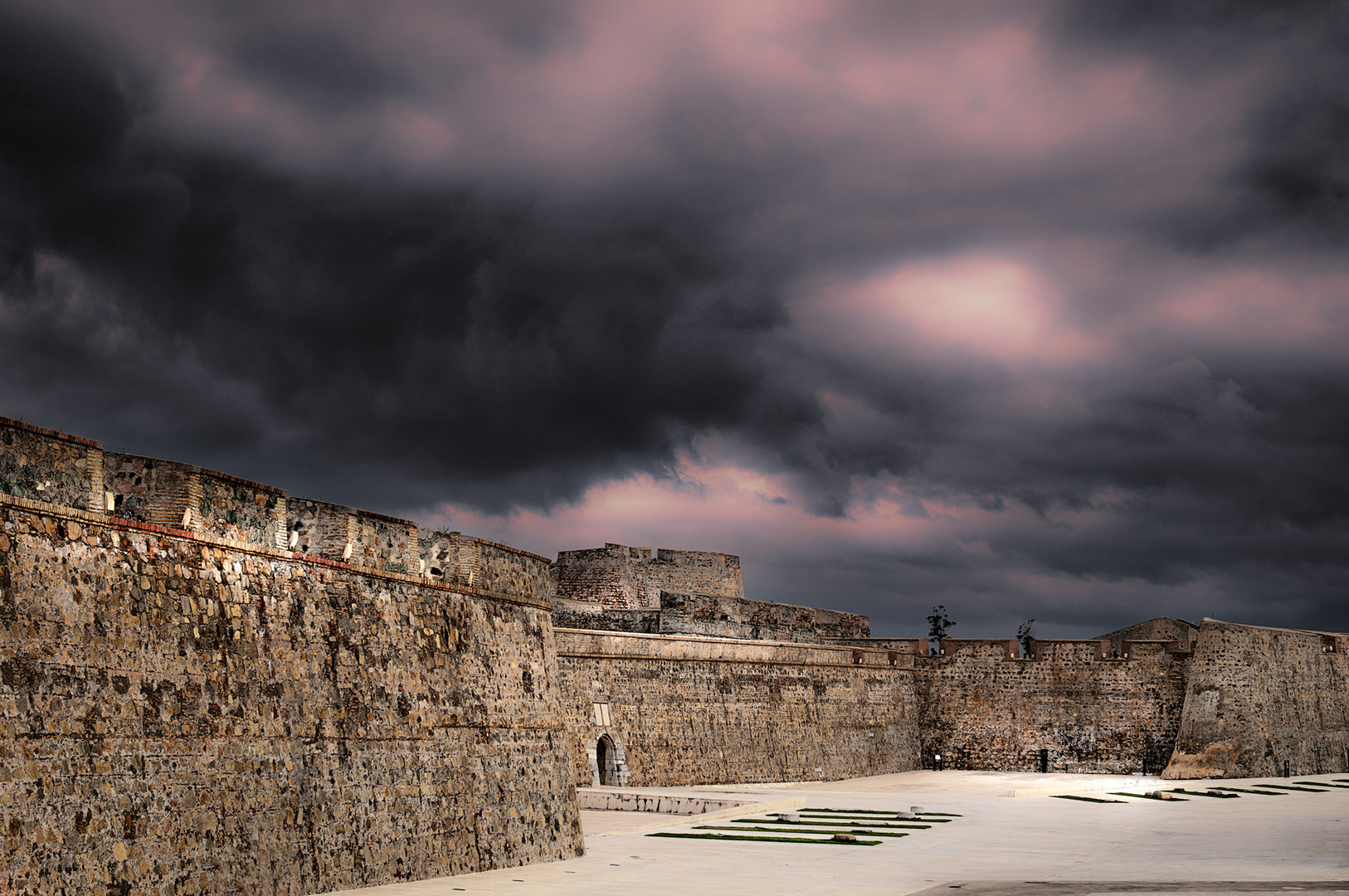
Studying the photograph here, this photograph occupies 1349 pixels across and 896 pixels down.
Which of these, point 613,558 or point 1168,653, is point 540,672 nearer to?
point 613,558

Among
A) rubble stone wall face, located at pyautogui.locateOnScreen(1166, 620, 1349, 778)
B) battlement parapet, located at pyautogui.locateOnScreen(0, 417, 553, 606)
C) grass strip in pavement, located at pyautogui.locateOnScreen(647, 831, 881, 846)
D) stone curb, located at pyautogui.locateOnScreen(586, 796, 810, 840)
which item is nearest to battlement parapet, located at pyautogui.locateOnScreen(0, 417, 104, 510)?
battlement parapet, located at pyautogui.locateOnScreen(0, 417, 553, 606)

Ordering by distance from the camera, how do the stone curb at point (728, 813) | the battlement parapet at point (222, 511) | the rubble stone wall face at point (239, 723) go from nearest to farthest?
1. the rubble stone wall face at point (239, 723)
2. the battlement parapet at point (222, 511)
3. the stone curb at point (728, 813)

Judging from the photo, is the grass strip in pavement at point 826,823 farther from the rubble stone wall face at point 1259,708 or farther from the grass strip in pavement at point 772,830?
the rubble stone wall face at point 1259,708

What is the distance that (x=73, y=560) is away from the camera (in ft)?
31.3

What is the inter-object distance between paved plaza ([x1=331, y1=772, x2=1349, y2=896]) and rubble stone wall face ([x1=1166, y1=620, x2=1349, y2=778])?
6091 millimetres

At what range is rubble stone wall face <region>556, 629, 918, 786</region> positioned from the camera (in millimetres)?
27219

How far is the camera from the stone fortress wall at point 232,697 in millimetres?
9023

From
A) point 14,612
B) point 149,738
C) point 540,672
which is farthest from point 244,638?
point 540,672

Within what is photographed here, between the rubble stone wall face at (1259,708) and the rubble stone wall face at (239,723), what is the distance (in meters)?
26.5

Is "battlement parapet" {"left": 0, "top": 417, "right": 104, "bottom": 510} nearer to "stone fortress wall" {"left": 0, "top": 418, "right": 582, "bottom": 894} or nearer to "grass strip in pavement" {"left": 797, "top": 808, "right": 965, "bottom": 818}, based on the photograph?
"stone fortress wall" {"left": 0, "top": 418, "right": 582, "bottom": 894}

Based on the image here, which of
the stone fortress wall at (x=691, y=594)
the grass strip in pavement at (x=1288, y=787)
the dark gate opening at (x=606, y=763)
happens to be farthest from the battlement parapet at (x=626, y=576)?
the grass strip in pavement at (x=1288, y=787)

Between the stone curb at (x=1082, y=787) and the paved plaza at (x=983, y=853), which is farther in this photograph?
the stone curb at (x=1082, y=787)

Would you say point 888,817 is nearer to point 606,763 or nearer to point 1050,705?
point 606,763

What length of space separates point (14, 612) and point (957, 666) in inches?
1352
